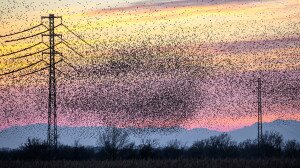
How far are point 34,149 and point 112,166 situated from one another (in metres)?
17.1

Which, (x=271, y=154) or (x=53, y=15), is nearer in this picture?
(x=53, y=15)

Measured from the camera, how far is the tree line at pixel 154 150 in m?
69.2

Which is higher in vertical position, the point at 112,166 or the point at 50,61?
the point at 50,61

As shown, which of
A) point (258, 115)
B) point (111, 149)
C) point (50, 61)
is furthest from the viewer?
point (111, 149)

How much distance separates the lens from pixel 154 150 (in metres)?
82.2

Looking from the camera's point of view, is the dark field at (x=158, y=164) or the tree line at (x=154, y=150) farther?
the tree line at (x=154, y=150)

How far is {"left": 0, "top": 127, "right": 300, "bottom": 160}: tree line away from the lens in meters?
69.2

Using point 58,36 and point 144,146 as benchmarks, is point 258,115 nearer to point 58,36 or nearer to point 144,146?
point 144,146

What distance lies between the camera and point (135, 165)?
176 ft

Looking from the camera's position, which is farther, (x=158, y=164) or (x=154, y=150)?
(x=154, y=150)

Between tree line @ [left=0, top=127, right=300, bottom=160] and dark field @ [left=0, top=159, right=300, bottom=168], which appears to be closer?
dark field @ [left=0, top=159, right=300, bottom=168]

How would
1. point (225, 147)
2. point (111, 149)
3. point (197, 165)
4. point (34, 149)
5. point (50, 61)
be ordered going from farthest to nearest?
point (225, 147)
point (111, 149)
point (34, 149)
point (197, 165)
point (50, 61)

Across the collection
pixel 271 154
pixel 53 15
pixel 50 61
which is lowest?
pixel 271 154

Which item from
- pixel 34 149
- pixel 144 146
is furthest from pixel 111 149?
pixel 34 149
